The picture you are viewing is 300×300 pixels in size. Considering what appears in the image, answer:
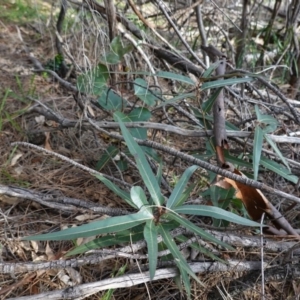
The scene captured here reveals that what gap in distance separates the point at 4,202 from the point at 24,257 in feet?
0.82

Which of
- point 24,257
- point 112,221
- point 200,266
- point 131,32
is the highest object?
point 131,32

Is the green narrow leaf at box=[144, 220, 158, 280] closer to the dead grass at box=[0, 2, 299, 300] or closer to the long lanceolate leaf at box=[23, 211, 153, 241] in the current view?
the long lanceolate leaf at box=[23, 211, 153, 241]

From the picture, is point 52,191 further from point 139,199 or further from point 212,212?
point 212,212

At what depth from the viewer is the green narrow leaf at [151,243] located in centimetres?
90

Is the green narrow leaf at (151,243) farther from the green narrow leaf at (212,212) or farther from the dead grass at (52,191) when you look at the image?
the dead grass at (52,191)

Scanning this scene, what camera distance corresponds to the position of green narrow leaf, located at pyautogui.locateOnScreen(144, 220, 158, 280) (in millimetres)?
903

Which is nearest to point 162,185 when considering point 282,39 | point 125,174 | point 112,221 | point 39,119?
point 125,174

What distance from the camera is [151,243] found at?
0.93 m

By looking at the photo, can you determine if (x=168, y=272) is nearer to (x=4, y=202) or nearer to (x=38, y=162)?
(x=4, y=202)

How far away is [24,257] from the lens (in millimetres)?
1236

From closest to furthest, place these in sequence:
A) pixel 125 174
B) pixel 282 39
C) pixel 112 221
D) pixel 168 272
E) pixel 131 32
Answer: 1. pixel 112 221
2. pixel 168 272
3. pixel 125 174
4. pixel 131 32
5. pixel 282 39

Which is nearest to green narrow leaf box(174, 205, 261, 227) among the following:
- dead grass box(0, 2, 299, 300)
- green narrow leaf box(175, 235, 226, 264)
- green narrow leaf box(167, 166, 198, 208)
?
green narrow leaf box(167, 166, 198, 208)

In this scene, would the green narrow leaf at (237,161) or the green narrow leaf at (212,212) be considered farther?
the green narrow leaf at (237,161)

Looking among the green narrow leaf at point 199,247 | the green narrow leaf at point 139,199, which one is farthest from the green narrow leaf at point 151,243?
the green narrow leaf at point 199,247
